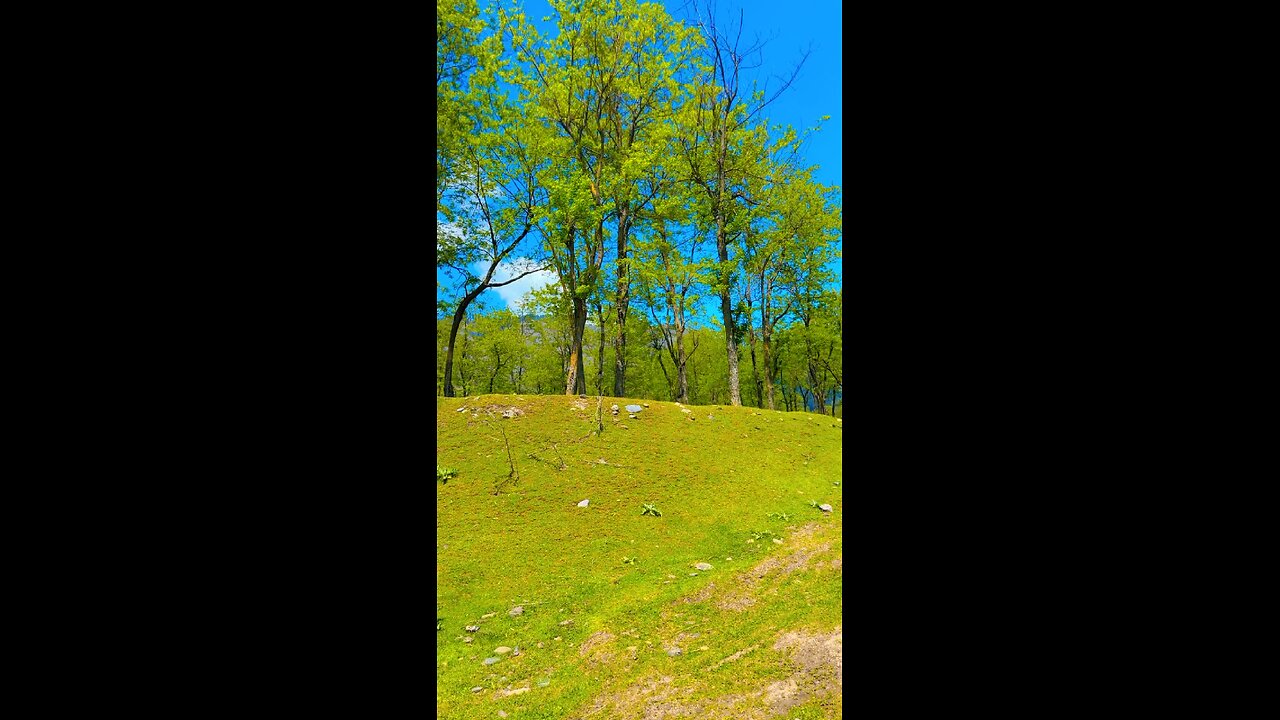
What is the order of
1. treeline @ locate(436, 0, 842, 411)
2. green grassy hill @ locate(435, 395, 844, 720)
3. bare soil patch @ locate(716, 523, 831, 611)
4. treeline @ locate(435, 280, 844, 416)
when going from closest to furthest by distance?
green grassy hill @ locate(435, 395, 844, 720), bare soil patch @ locate(716, 523, 831, 611), treeline @ locate(436, 0, 842, 411), treeline @ locate(435, 280, 844, 416)

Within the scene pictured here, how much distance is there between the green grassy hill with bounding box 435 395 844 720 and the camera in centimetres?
367

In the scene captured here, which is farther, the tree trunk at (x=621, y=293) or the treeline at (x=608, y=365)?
the treeline at (x=608, y=365)

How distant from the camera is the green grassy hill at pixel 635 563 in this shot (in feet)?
12.0

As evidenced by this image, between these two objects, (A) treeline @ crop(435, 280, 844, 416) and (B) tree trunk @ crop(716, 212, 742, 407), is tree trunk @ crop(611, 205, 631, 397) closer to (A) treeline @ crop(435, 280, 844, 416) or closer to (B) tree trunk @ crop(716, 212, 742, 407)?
(B) tree trunk @ crop(716, 212, 742, 407)

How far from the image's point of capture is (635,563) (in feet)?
20.4

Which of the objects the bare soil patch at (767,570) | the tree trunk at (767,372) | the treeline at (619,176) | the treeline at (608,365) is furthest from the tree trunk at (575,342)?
the treeline at (608,365)

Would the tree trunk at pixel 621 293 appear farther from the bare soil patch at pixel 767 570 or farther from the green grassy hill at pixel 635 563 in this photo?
the bare soil patch at pixel 767 570

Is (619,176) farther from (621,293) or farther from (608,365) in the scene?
(608,365)

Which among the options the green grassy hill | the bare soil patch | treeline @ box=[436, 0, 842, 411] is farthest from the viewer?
treeline @ box=[436, 0, 842, 411]

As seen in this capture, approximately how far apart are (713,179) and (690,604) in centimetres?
1280

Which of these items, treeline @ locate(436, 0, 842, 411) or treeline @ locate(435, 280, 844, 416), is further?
treeline @ locate(435, 280, 844, 416)

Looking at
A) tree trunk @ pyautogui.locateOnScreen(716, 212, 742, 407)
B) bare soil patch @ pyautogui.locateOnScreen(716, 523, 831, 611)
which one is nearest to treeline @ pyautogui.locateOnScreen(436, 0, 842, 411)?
tree trunk @ pyautogui.locateOnScreen(716, 212, 742, 407)
